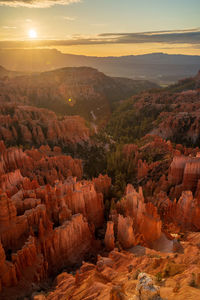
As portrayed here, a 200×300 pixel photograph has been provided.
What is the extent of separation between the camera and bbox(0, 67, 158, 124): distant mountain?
2987 inches

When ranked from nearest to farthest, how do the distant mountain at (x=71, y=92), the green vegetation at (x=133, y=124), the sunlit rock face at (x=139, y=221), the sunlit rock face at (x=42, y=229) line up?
the sunlit rock face at (x=42, y=229) → the sunlit rock face at (x=139, y=221) → the green vegetation at (x=133, y=124) → the distant mountain at (x=71, y=92)

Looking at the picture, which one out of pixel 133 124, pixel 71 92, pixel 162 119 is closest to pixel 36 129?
pixel 133 124

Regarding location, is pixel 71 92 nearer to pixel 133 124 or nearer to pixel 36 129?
pixel 133 124

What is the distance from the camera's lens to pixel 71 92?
93.4 metres

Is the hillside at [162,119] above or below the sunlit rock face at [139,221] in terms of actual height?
above

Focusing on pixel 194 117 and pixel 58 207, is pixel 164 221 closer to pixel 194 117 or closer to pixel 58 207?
pixel 58 207

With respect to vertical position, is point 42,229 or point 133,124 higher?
point 133,124

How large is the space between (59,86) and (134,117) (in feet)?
170

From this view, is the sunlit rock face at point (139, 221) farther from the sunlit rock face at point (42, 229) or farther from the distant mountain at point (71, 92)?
the distant mountain at point (71, 92)

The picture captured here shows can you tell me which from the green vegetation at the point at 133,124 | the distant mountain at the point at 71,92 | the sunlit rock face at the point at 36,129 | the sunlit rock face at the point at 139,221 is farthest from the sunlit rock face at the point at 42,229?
the distant mountain at the point at 71,92

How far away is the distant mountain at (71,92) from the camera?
75875 mm

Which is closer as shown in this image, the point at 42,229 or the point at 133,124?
the point at 42,229

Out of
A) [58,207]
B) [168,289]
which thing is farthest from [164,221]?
[168,289]

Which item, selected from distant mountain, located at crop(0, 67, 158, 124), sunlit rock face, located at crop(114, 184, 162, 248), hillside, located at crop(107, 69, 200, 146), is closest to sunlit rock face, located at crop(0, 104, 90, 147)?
hillside, located at crop(107, 69, 200, 146)
